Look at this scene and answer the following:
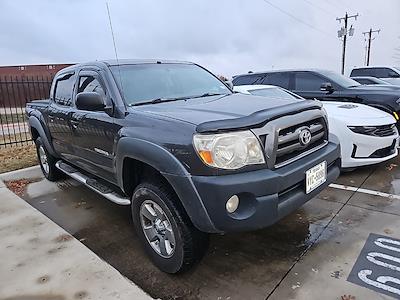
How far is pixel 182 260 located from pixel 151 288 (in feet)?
1.18

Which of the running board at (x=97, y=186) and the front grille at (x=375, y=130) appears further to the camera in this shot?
the front grille at (x=375, y=130)

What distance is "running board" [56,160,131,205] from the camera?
323cm

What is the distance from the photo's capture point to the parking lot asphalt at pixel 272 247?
8.32ft

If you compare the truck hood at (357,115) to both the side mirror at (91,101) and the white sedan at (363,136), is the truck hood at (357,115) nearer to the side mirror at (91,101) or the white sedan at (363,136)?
the white sedan at (363,136)

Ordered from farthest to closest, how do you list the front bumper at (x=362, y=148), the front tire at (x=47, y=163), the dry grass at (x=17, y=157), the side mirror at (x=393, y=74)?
the side mirror at (x=393, y=74) < the dry grass at (x=17, y=157) < the front tire at (x=47, y=163) < the front bumper at (x=362, y=148)

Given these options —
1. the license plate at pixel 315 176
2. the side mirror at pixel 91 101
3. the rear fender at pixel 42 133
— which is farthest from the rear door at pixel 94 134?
the license plate at pixel 315 176

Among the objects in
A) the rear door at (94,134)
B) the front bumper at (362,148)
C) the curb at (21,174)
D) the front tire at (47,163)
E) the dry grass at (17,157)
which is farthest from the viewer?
the dry grass at (17,157)

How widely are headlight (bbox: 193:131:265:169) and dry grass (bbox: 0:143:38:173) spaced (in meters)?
5.52

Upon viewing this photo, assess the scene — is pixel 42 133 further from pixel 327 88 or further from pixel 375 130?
pixel 327 88

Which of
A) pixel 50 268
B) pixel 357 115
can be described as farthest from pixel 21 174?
pixel 357 115

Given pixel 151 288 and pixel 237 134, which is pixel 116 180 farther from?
pixel 237 134

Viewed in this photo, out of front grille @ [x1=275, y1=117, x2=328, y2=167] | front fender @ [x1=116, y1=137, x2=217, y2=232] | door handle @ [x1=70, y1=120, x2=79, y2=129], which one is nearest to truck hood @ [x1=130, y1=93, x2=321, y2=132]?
front grille @ [x1=275, y1=117, x2=328, y2=167]

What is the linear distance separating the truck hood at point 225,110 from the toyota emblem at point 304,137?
0.58ft

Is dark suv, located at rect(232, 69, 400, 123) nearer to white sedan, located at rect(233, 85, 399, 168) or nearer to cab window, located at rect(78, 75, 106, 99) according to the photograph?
white sedan, located at rect(233, 85, 399, 168)
